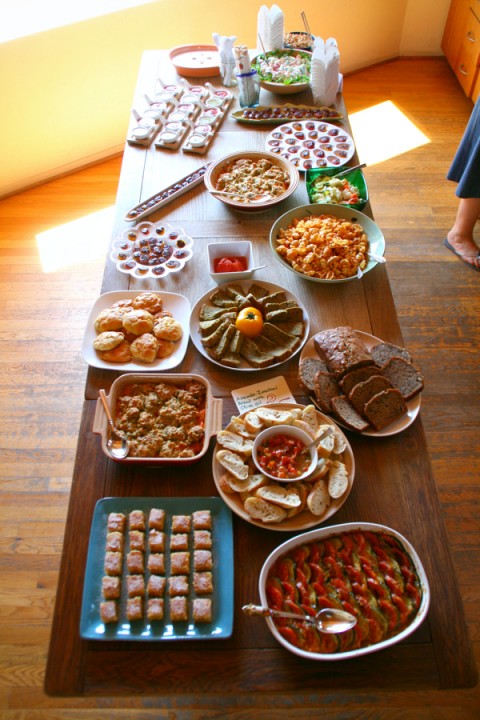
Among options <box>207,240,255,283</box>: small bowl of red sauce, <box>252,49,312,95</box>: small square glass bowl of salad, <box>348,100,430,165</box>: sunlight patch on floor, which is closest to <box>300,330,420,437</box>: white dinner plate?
<box>207,240,255,283</box>: small bowl of red sauce

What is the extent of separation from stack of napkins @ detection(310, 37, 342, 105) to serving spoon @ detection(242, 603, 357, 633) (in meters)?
2.94

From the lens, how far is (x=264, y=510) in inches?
64.4

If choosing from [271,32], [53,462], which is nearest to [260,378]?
[53,462]

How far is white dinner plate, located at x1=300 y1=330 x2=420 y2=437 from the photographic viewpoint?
1.86m

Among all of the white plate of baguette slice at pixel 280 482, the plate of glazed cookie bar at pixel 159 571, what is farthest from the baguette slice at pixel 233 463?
the plate of glazed cookie bar at pixel 159 571

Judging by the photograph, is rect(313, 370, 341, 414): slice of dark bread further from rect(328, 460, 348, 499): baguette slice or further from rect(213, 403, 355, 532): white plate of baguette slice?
rect(328, 460, 348, 499): baguette slice

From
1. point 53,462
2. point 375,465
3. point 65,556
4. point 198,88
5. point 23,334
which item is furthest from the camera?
point 23,334

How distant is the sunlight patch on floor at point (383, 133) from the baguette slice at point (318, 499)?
399cm

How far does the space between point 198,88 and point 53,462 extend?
2.48m

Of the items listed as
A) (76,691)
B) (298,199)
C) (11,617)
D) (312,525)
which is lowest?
(11,617)

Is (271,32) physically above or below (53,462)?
above

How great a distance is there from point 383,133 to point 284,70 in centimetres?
211

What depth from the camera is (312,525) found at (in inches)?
64.4

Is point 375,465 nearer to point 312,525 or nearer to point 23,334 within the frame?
point 312,525
